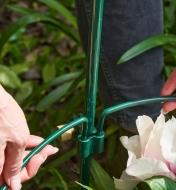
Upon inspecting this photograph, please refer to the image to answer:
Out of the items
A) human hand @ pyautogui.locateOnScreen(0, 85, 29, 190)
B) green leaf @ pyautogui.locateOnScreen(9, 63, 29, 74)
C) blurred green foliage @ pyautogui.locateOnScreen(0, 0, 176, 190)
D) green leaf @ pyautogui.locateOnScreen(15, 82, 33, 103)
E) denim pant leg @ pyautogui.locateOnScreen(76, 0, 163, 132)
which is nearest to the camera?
human hand @ pyautogui.locateOnScreen(0, 85, 29, 190)

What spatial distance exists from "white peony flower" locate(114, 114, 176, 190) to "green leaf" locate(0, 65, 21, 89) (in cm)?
85

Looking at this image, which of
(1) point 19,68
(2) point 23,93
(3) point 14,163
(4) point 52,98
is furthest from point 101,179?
(1) point 19,68

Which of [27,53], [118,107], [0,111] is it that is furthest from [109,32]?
[27,53]

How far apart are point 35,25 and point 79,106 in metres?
0.64

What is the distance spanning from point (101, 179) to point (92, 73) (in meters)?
0.20

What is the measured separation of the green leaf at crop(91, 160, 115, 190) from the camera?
756 mm

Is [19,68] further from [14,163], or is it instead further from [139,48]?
[14,163]

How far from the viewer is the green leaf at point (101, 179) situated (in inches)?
29.8

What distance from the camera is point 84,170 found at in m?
0.69

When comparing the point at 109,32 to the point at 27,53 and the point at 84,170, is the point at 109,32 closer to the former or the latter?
the point at 84,170

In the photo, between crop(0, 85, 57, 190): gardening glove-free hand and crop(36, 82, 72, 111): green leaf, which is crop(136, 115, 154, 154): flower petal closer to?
crop(0, 85, 57, 190): gardening glove-free hand

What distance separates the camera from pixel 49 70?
1668 millimetres

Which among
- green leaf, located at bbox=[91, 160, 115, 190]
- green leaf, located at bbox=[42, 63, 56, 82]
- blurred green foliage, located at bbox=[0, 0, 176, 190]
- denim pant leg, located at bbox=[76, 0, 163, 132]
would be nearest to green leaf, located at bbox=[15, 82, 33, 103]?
blurred green foliage, located at bbox=[0, 0, 176, 190]

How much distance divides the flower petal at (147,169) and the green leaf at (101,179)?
12 centimetres
